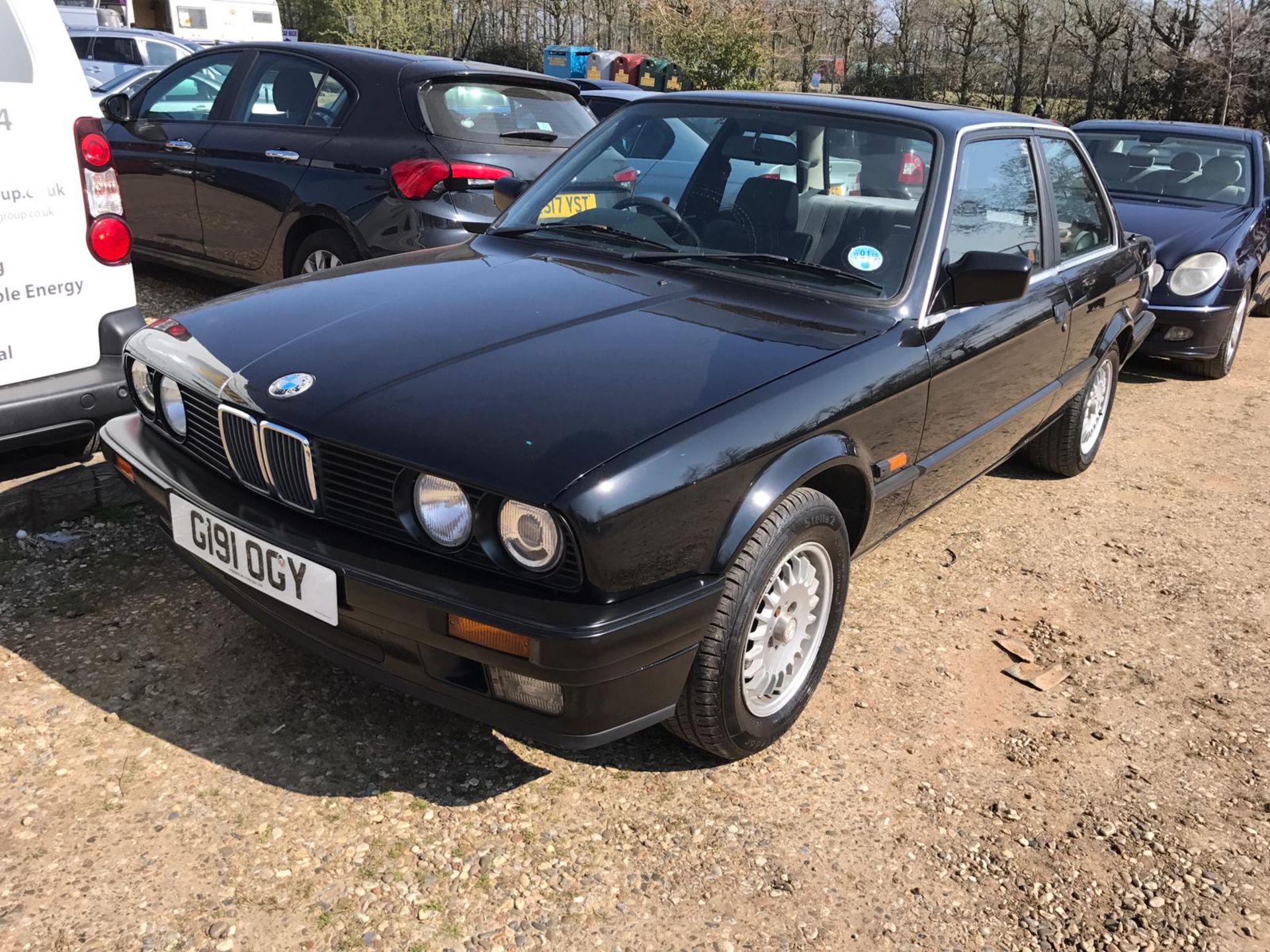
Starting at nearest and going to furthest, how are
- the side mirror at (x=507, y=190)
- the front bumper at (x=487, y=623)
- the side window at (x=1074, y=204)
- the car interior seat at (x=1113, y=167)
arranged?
the front bumper at (x=487, y=623)
the side mirror at (x=507, y=190)
the side window at (x=1074, y=204)
the car interior seat at (x=1113, y=167)

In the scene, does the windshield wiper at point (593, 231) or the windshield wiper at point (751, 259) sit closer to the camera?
the windshield wiper at point (751, 259)

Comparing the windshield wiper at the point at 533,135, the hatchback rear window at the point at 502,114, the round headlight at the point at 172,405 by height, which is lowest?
the round headlight at the point at 172,405

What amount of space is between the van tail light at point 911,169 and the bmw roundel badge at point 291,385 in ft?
6.12

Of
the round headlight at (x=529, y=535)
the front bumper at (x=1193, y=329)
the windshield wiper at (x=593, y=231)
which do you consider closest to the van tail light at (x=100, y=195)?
the windshield wiper at (x=593, y=231)

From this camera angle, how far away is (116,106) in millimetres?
5980

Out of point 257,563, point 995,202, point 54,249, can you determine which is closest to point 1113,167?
point 995,202

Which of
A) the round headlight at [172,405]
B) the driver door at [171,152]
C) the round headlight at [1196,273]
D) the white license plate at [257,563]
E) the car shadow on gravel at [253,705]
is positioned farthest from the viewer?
the round headlight at [1196,273]

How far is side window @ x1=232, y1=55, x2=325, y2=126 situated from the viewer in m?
5.88

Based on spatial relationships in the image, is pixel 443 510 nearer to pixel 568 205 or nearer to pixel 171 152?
pixel 568 205

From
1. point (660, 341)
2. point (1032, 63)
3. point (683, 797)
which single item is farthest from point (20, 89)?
point (1032, 63)

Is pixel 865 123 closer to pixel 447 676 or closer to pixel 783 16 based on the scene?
pixel 447 676

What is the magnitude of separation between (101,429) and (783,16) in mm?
26153

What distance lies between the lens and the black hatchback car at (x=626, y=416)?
217 centimetres

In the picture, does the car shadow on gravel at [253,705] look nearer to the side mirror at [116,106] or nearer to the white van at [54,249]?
the white van at [54,249]
